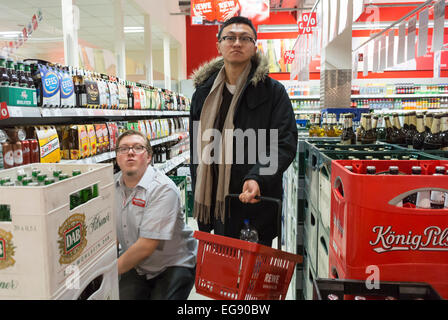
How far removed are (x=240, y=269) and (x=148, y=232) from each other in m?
0.89

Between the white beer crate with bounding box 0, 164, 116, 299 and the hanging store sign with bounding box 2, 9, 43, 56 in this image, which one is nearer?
the white beer crate with bounding box 0, 164, 116, 299

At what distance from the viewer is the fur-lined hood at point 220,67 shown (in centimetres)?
210

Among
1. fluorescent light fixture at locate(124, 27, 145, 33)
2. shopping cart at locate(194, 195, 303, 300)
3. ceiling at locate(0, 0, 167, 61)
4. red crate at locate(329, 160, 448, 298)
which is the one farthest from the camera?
fluorescent light fixture at locate(124, 27, 145, 33)

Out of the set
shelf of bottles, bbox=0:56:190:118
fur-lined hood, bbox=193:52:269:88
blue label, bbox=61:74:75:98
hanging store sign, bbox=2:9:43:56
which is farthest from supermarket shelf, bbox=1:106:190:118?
hanging store sign, bbox=2:9:43:56

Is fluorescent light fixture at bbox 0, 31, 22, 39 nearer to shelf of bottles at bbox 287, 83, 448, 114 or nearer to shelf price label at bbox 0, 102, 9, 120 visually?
shelf of bottles at bbox 287, 83, 448, 114

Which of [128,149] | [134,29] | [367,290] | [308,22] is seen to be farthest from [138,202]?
[134,29]

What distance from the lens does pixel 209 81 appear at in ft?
7.43

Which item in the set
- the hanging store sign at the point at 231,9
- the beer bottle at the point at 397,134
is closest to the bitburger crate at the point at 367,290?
the beer bottle at the point at 397,134

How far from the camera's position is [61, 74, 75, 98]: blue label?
263 cm

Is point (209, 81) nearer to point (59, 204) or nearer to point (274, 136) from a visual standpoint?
point (274, 136)

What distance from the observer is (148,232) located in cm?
198

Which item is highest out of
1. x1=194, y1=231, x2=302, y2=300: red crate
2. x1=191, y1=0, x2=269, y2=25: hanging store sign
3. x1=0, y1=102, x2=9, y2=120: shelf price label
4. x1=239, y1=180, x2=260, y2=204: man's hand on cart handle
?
x1=191, y1=0, x2=269, y2=25: hanging store sign

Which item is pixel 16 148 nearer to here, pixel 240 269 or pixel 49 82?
pixel 49 82

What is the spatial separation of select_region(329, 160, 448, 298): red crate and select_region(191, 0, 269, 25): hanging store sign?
5.56 m
